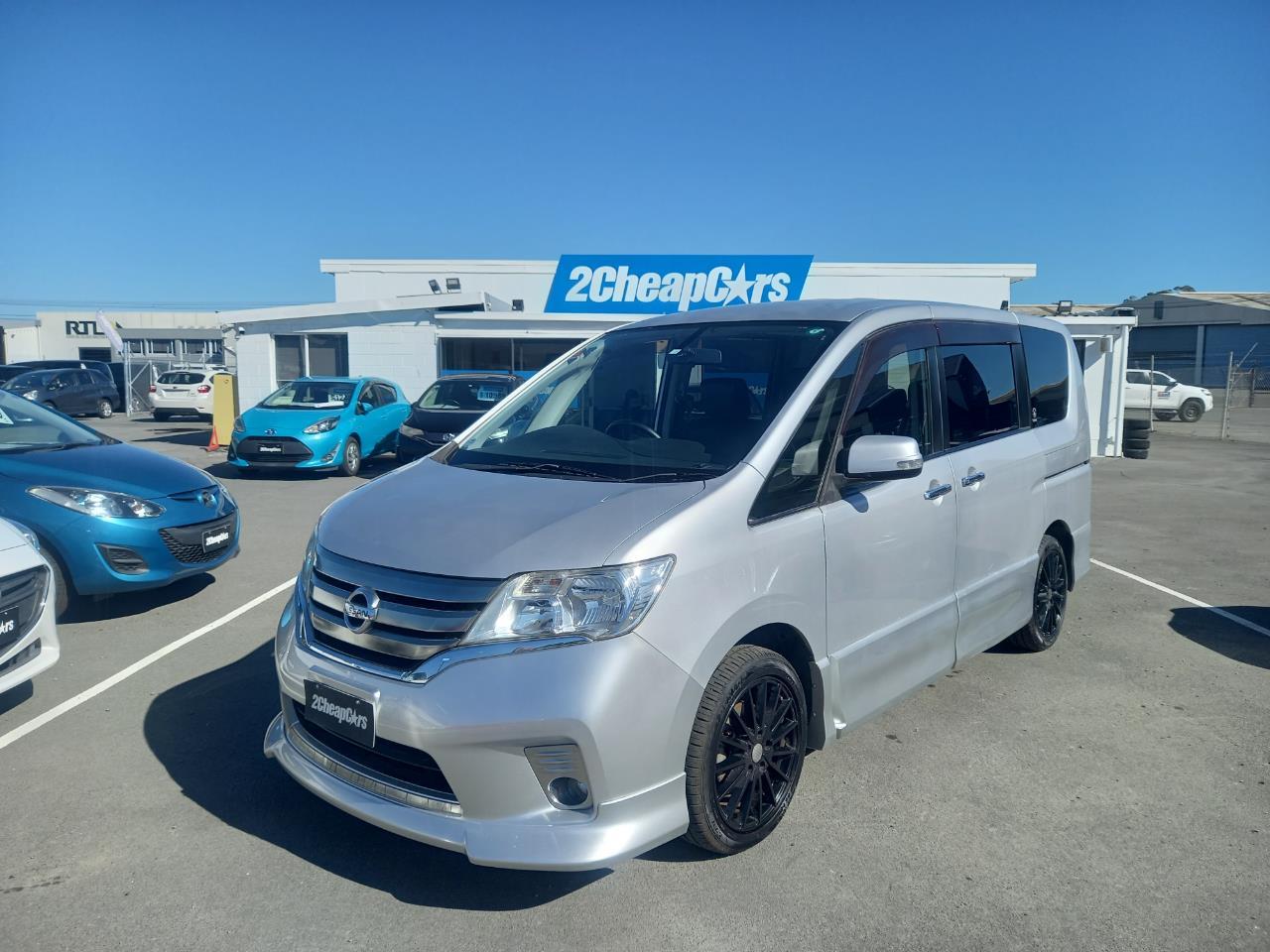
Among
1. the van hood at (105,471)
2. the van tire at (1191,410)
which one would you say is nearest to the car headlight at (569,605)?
the van hood at (105,471)

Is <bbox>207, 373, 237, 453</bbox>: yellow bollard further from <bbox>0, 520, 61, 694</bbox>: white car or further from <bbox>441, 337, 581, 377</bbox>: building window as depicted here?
<bbox>0, 520, 61, 694</bbox>: white car

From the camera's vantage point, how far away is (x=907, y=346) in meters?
4.29

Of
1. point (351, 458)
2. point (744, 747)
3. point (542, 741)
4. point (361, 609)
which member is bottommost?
point (351, 458)

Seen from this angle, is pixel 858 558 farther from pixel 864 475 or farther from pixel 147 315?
pixel 147 315

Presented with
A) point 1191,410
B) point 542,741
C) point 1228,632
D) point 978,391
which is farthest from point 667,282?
point 1191,410

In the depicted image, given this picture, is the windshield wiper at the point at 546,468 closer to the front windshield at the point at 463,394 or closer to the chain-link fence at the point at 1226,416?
the front windshield at the point at 463,394

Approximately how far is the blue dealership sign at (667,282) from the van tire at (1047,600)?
1478 cm

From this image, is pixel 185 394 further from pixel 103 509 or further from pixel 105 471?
pixel 103 509

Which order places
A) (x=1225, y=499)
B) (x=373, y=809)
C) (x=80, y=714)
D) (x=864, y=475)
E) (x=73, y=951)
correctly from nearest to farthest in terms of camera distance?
(x=73, y=951), (x=373, y=809), (x=864, y=475), (x=80, y=714), (x=1225, y=499)

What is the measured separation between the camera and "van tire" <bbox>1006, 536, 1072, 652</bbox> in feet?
18.2

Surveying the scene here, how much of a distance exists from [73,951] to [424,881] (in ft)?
3.44

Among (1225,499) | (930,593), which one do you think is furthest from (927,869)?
(1225,499)

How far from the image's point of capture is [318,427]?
14.1 meters

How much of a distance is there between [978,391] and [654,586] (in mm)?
2657
